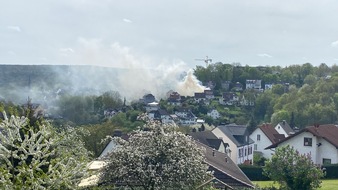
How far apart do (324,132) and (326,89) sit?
7890 centimetres

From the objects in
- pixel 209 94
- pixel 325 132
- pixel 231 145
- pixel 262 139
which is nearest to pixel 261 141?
pixel 262 139

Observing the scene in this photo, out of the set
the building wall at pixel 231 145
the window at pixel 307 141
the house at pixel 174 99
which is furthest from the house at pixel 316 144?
the house at pixel 174 99

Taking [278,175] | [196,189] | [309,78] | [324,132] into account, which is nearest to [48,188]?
[196,189]

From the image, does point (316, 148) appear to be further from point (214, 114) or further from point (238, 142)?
point (214, 114)

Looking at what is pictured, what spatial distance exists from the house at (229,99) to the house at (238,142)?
8005 centimetres

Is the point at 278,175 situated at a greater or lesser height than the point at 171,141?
lesser

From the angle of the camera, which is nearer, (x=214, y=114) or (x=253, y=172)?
(x=253, y=172)

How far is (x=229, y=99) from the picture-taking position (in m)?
154

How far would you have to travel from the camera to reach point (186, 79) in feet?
608

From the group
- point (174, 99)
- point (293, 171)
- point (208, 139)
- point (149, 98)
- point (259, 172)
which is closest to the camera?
point (293, 171)

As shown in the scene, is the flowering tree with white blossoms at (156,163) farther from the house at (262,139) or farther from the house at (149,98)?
the house at (149,98)

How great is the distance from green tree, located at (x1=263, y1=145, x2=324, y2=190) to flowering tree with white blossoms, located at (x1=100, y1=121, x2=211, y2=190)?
14306 mm

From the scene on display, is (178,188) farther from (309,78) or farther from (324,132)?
(309,78)

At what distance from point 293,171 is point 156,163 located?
15956 millimetres
